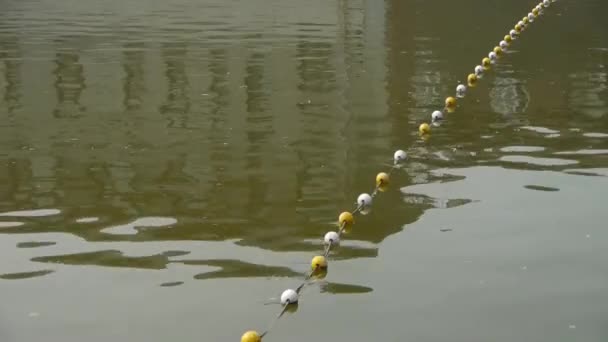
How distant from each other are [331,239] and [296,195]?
4.01ft

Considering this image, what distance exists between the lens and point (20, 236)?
6129 millimetres

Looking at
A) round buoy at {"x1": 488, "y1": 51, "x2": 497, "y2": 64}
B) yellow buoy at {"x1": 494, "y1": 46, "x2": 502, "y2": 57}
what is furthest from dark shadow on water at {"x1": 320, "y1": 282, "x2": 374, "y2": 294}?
yellow buoy at {"x1": 494, "y1": 46, "x2": 502, "y2": 57}

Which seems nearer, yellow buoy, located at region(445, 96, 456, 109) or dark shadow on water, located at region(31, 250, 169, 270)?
dark shadow on water, located at region(31, 250, 169, 270)

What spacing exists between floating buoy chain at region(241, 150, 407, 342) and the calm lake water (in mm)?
74

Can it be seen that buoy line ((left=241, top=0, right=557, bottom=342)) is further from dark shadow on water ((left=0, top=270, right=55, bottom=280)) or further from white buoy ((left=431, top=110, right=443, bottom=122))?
dark shadow on water ((left=0, top=270, right=55, bottom=280))

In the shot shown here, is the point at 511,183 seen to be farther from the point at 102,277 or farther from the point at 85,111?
the point at 85,111

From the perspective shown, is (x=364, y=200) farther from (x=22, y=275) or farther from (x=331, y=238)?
(x=22, y=275)

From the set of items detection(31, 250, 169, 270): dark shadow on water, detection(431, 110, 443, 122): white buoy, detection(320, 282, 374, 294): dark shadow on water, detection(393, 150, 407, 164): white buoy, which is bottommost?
detection(320, 282, 374, 294): dark shadow on water

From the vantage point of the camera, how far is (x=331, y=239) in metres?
5.87

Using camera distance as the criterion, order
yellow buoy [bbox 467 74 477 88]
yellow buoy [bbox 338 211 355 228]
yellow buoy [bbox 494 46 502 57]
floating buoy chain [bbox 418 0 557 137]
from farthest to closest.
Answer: yellow buoy [bbox 494 46 502 57], yellow buoy [bbox 467 74 477 88], floating buoy chain [bbox 418 0 557 137], yellow buoy [bbox 338 211 355 228]

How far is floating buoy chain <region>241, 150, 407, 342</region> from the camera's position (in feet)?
15.8

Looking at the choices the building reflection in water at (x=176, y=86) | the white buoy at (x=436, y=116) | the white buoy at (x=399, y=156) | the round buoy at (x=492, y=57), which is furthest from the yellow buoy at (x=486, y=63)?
the white buoy at (x=399, y=156)

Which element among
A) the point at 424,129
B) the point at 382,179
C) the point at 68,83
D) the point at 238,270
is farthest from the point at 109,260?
the point at 68,83

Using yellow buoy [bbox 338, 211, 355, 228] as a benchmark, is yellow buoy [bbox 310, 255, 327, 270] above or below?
below
